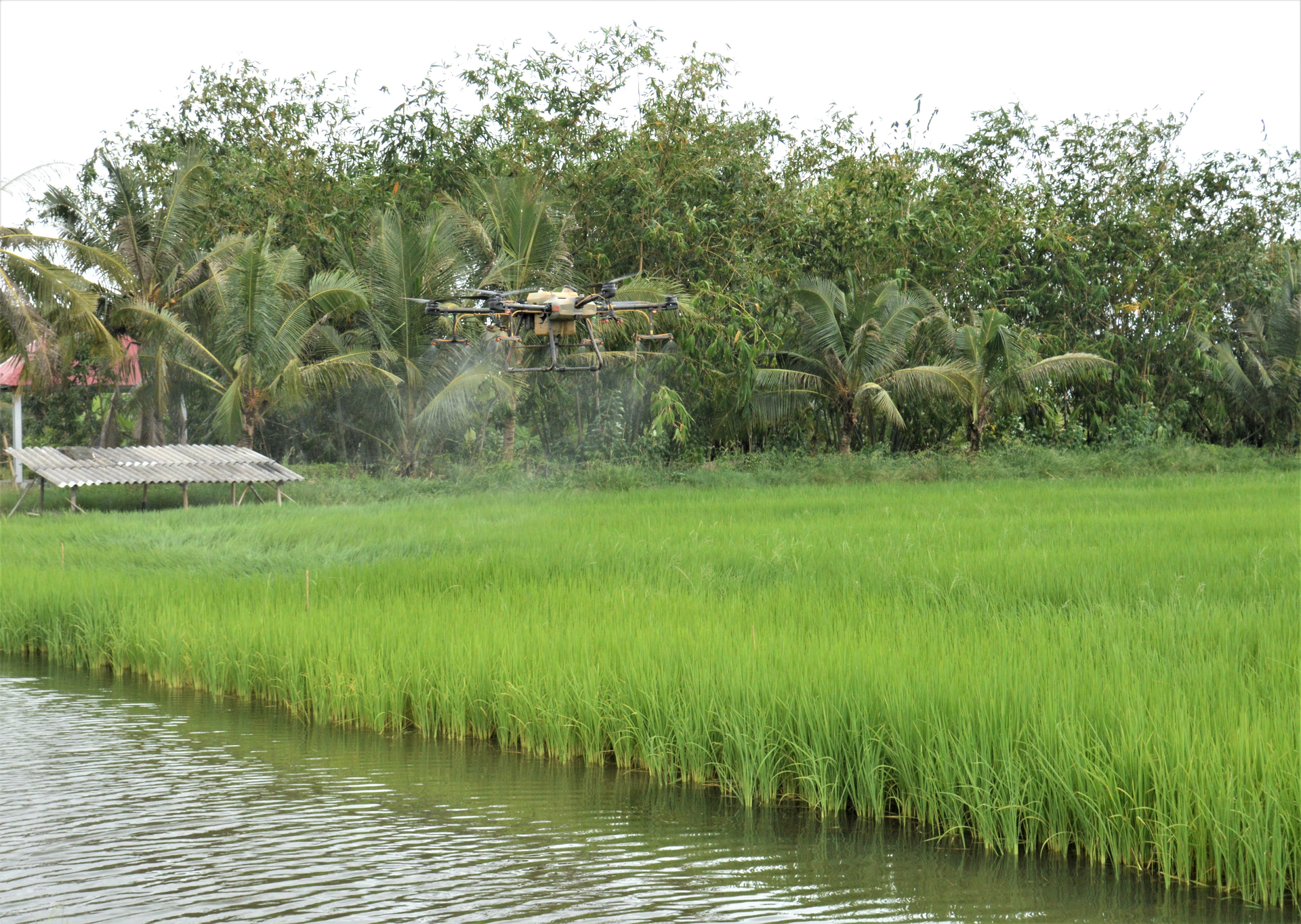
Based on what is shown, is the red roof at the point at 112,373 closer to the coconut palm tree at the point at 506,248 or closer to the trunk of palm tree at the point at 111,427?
the trunk of palm tree at the point at 111,427

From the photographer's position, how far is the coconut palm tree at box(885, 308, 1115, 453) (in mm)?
19359

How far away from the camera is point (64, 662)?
25.3 feet

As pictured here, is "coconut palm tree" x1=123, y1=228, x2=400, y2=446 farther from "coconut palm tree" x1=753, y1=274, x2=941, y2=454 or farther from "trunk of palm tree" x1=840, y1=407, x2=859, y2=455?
"trunk of palm tree" x1=840, y1=407, x2=859, y2=455

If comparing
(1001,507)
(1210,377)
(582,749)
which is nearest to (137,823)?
(582,749)

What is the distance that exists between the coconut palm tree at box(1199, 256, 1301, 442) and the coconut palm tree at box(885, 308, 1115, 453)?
3.85 m

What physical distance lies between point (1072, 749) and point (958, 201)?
19.9 m

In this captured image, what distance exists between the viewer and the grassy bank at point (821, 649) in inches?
146

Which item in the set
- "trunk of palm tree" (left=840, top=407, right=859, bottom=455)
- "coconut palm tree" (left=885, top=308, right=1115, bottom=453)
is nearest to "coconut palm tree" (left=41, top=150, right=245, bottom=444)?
"trunk of palm tree" (left=840, top=407, right=859, bottom=455)

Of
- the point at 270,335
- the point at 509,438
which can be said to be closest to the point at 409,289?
the point at 270,335

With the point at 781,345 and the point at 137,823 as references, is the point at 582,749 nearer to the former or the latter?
the point at 137,823

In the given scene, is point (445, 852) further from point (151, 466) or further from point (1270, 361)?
point (1270, 361)

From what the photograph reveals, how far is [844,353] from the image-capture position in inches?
783

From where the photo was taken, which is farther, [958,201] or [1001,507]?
[958,201]

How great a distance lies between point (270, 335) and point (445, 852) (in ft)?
49.5
